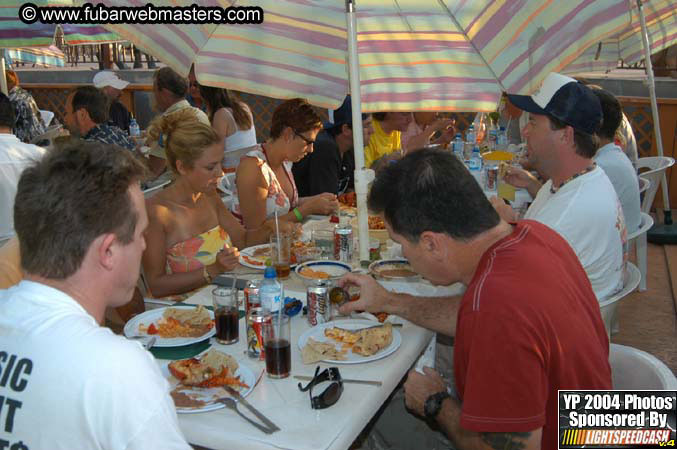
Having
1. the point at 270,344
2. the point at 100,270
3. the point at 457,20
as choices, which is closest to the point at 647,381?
the point at 270,344

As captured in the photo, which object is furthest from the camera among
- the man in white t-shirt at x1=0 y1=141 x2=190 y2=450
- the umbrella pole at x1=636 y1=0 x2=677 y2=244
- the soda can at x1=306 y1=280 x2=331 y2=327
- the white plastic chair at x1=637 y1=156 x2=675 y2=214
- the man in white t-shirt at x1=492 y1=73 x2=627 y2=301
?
the umbrella pole at x1=636 y1=0 x2=677 y2=244

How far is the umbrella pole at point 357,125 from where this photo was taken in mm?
3318

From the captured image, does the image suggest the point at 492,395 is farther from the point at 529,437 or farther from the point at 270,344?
the point at 270,344

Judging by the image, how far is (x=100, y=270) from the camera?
1639mm

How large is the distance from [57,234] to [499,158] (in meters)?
5.71

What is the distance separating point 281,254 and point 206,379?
1274 mm

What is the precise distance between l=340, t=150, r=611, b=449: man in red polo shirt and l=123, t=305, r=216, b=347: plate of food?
883 millimetres

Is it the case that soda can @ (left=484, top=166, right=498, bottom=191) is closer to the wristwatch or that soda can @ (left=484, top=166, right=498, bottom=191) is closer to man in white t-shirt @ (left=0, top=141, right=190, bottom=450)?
the wristwatch

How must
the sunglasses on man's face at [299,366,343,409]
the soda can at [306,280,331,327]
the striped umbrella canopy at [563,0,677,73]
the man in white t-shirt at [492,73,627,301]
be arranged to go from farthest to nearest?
the striped umbrella canopy at [563,0,677,73] → the man in white t-shirt at [492,73,627,301] → the soda can at [306,280,331,327] → the sunglasses on man's face at [299,366,343,409]

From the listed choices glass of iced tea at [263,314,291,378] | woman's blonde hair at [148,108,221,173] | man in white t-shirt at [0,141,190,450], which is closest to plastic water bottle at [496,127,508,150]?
woman's blonde hair at [148,108,221,173]

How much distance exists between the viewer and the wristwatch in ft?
7.79

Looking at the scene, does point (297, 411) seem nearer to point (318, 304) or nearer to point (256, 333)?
point (256, 333)

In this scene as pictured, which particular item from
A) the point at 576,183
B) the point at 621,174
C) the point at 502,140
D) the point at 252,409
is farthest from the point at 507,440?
the point at 502,140

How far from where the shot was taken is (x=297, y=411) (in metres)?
2.18
